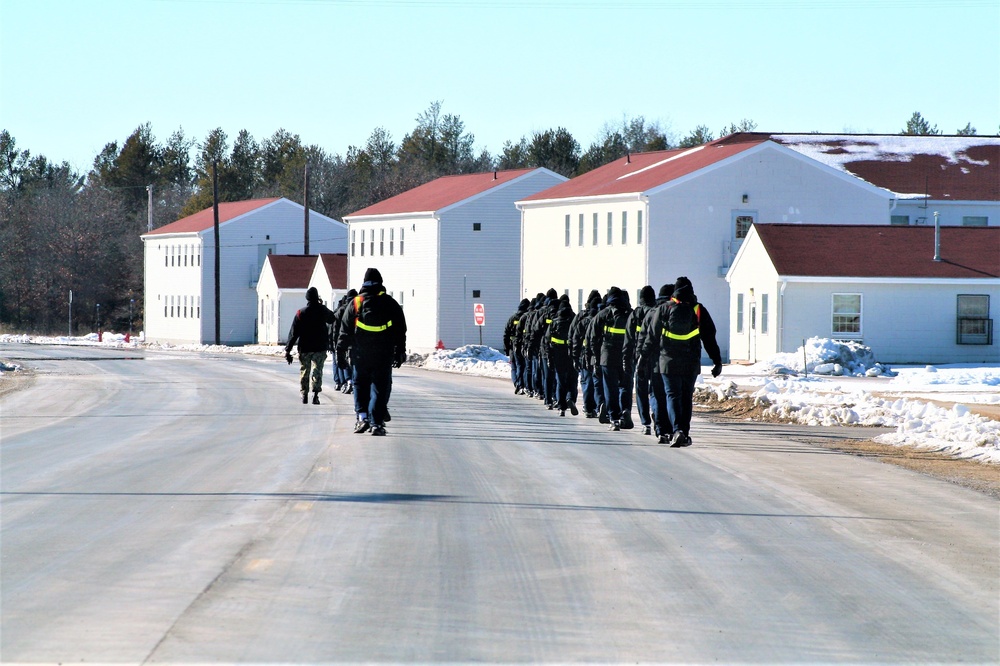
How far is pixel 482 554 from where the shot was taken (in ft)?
30.8

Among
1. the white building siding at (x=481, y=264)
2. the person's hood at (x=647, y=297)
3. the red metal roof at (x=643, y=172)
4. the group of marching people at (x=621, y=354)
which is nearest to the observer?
the group of marching people at (x=621, y=354)

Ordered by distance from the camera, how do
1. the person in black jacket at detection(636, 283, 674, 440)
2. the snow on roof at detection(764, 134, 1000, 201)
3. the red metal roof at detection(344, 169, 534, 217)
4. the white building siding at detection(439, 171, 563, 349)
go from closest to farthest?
the person in black jacket at detection(636, 283, 674, 440), the snow on roof at detection(764, 134, 1000, 201), the white building siding at detection(439, 171, 563, 349), the red metal roof at detection(344, 169, 534, 217)

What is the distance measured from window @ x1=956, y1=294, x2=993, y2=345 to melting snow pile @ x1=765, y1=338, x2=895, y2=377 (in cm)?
592

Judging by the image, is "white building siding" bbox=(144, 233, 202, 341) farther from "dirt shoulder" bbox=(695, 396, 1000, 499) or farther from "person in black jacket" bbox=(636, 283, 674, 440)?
"person in black jacket" bbox=(636, 283, 674, 440)

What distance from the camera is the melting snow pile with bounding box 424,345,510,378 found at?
1738 inches

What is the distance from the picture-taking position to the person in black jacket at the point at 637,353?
1867 centimetres

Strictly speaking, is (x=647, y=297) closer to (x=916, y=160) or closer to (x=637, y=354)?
(x=637, y=354)

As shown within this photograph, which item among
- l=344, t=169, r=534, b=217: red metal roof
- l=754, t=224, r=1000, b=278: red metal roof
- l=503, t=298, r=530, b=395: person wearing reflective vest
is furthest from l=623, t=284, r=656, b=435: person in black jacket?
l=344, t=169, r=534, b=217: red metal roof

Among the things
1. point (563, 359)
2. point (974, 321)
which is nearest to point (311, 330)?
point (563, 359)

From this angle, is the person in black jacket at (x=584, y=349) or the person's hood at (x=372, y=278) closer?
the person's hood at (x=372, y=278)

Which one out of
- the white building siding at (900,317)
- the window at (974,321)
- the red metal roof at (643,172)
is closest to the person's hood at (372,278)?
the white building siding at (900,317)

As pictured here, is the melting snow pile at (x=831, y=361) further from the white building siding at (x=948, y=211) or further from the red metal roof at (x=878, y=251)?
the white building siding at (x=948, y=211)

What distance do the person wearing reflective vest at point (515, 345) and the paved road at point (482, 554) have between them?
11.5 metres

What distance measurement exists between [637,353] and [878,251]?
26.5 m
